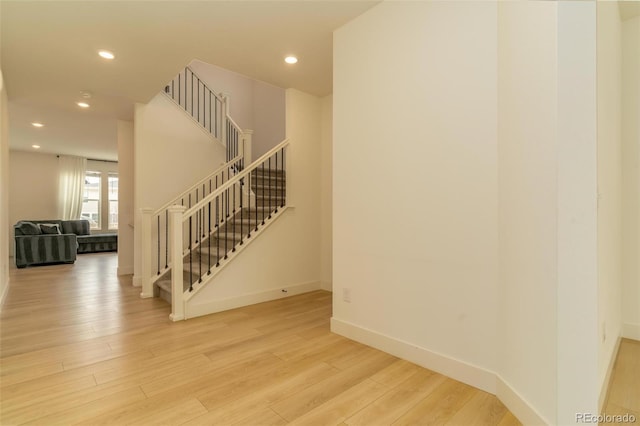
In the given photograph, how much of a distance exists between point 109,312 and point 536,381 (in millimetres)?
3755

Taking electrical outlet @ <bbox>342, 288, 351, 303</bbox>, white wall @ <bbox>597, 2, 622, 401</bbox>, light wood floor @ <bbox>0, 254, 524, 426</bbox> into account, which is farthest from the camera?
electrical outlet @ <bbox>342, 288, 351, 303</bbox>

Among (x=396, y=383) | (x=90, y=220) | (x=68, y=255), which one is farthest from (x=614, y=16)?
(x=90, y=220)

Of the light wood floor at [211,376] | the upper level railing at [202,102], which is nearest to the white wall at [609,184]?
the light wood floor at [211,376]

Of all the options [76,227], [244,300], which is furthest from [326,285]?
[76,227]

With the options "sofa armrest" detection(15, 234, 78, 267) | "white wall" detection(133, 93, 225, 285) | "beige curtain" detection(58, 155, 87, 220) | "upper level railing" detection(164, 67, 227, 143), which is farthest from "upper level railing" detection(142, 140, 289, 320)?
"beige curtain" detection(58, 155, 87, 220)

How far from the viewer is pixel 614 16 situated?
2.27 m

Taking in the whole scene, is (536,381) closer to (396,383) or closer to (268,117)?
(396,383)

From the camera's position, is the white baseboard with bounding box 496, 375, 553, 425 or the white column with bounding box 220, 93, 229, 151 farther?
the white column with bounding box 220, 93, 229, 151

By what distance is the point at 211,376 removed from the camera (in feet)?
6.50

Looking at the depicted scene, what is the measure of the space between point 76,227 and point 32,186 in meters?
1.66

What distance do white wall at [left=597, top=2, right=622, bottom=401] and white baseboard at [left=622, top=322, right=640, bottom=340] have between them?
68 millimetres

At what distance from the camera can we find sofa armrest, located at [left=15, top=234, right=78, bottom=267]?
602 cm

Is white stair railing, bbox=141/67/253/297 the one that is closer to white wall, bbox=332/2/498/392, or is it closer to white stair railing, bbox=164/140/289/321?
white stair railing, bbox=164/140/289/321

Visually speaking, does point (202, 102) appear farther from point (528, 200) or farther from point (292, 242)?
point (528, 200)
